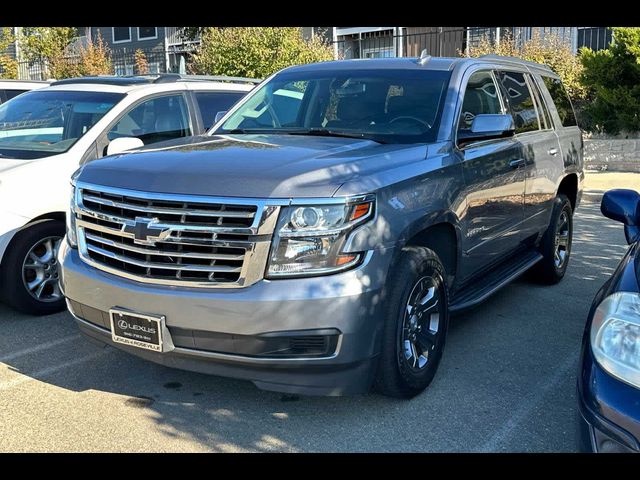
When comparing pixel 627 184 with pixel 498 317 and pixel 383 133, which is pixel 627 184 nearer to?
pixel 498 317

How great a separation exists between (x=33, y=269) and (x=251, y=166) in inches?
103

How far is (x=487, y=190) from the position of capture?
15.1 feet

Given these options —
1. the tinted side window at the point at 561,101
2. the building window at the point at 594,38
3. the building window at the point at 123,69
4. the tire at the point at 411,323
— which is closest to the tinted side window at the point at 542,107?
the tinted side window at the point at 561,101

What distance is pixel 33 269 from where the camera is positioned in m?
5.24

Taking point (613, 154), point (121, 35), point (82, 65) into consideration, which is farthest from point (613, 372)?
point (121, 35)

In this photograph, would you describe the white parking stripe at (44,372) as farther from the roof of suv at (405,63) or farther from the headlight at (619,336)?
the headlight at (619,336)

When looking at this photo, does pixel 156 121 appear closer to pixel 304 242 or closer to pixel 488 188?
pixel 488 188

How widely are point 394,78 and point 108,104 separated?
8.57ft

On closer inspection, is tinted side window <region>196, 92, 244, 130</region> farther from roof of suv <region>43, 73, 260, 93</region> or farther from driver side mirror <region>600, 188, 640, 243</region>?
driver side mirror <region>600, 188, 640, 243</region>

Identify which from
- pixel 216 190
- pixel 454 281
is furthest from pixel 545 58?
pixel 216 190

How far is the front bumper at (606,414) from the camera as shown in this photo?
233cm

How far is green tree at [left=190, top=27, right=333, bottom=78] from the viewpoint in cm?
1512

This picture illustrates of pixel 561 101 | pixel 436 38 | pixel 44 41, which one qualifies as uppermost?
pixel 44 41

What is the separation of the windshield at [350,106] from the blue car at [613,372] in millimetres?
1901
